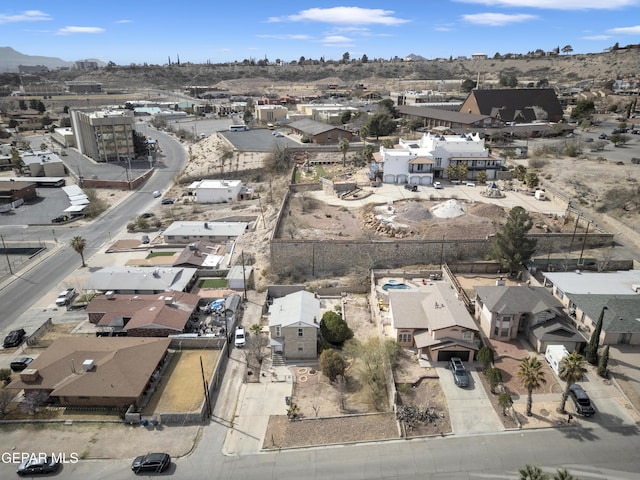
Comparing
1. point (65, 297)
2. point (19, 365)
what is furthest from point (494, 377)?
point (65, 297)

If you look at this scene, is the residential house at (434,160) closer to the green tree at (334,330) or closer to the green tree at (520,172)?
the green tree at (520,172)

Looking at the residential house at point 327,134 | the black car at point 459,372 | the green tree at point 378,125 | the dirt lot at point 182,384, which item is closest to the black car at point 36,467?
the dirt lot at point 182,384

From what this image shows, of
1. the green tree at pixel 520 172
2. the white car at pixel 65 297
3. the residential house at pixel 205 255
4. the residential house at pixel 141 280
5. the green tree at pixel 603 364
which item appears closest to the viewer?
the green tree at pixel 603 364

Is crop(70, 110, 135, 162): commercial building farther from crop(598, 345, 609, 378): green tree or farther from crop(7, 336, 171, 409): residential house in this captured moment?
crop(598, 345, 609, 378): green tree

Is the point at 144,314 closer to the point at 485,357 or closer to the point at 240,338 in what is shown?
the point at 240,338

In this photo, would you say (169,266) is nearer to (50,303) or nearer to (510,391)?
(50,303)

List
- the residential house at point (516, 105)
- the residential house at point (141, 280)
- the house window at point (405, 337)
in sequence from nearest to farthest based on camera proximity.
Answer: the house window at point (405, 337) < the residential house at point (141, 280) < the residential house at point (516, 105)
